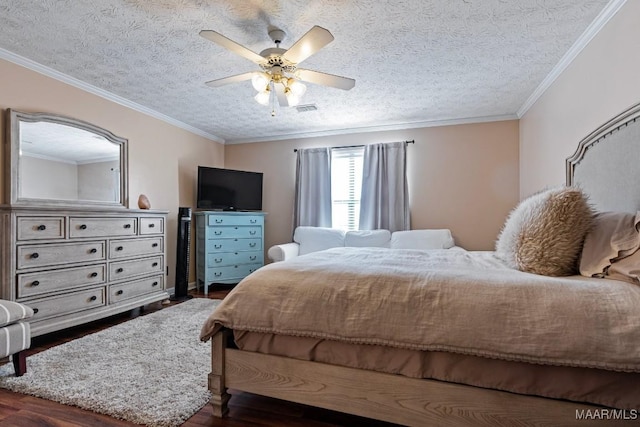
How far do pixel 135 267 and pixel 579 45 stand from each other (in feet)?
14.6

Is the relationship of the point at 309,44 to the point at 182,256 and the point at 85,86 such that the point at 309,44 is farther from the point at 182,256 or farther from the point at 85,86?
the point at 182,256

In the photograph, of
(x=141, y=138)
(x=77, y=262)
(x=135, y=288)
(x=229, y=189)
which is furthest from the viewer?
(x=229, y=189)

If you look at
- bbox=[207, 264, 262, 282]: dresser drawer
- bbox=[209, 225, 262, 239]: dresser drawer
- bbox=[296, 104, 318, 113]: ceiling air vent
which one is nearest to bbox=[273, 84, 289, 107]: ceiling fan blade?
bbox=[296, 104, 318, 113]: ceiling air vent

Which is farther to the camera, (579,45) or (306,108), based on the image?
(306,108)

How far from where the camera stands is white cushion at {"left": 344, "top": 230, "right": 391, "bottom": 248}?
14.0 feet

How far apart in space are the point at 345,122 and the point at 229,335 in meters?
3.46

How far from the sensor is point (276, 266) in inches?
67.7

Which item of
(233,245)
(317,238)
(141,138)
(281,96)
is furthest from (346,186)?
(141,138)

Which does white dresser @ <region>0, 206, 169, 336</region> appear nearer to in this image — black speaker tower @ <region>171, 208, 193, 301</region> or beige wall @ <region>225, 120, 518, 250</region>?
black speaker tower @ <region>171, 208, 193, 301</region>

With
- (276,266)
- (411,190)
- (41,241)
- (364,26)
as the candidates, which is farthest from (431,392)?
(411,190)

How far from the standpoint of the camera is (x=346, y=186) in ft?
15.9

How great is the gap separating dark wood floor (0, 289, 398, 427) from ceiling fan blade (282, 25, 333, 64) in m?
2.10

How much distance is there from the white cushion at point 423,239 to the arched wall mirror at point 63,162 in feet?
11.1

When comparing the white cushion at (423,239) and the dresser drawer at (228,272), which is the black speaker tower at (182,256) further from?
the white cushion at (423,239)
